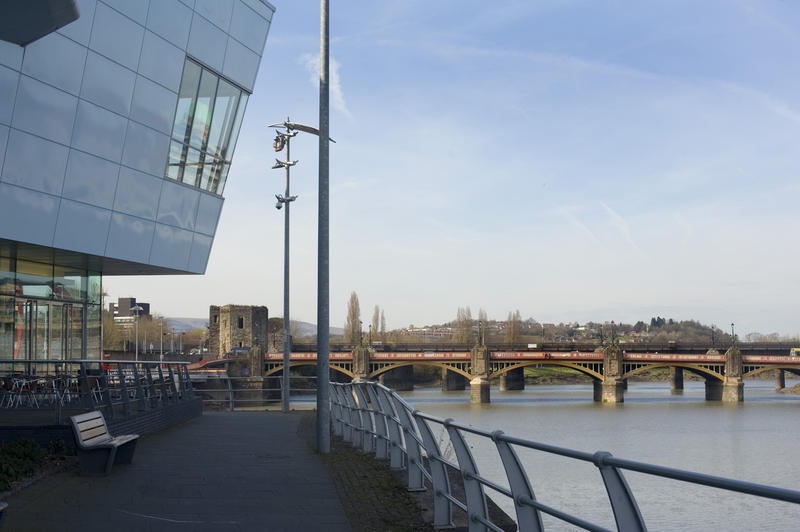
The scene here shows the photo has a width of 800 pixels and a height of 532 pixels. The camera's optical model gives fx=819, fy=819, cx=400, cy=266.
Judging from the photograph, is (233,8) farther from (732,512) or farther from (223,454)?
(732,512)

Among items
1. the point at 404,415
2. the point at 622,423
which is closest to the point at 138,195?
the point at 404,415

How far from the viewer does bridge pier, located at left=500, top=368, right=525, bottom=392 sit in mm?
121419

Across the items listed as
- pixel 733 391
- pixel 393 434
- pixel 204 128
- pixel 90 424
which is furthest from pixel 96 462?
pixel 733 391

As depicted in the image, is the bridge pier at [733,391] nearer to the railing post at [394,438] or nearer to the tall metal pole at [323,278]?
the tall metal pole at [323,278]

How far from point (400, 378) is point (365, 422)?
105 metres

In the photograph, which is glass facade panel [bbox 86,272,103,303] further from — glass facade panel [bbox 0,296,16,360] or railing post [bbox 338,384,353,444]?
railing post [bbox 338,384,353,444]

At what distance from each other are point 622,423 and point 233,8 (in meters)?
46.9

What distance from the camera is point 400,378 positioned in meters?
117

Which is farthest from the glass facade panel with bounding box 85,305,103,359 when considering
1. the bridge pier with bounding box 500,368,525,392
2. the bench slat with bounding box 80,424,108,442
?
the bridge pier with bounding box 500,368,525,392

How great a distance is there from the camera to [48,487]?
9.33 m

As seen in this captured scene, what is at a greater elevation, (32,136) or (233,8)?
(233,8)

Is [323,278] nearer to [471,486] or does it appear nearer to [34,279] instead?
[471,486]

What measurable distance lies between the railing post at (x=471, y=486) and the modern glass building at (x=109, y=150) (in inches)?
589

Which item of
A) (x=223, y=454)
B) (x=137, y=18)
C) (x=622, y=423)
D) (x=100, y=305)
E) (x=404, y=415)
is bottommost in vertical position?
(x=622, y=423)
